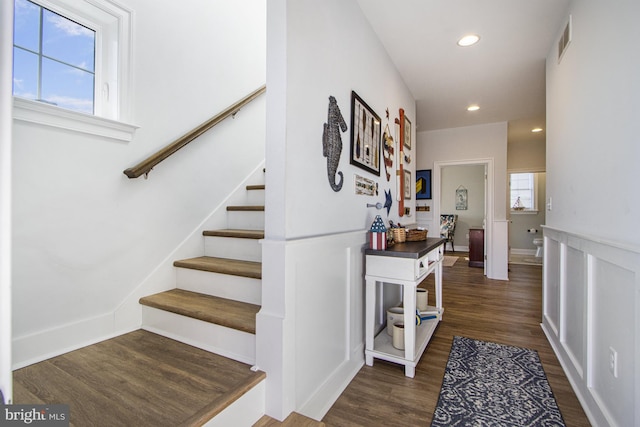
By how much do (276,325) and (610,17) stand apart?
2144 mm

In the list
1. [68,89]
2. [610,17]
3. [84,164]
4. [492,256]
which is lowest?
[492,256]

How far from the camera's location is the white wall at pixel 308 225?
4.39 ft

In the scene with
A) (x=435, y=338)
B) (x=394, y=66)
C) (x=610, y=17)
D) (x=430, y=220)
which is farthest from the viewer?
(x=430, y=220)

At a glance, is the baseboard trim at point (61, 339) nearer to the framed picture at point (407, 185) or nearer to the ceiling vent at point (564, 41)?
the framed picture at point (407, 185)

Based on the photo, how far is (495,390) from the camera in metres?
1.76

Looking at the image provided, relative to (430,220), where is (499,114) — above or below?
above

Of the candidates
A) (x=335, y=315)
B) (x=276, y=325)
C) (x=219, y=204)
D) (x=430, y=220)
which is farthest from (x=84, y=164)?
(x=430, y=220)

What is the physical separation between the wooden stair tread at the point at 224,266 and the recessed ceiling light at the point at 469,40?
2472 mm

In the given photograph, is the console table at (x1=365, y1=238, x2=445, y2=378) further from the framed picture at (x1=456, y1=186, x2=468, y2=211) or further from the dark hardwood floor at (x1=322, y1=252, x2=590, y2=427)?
the framed picture at (x1=456, y1=186, x2=468, y2=211)

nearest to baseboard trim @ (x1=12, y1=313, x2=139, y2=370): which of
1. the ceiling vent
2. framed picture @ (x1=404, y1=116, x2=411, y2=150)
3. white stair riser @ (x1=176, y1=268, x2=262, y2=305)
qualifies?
white stair riser @ (x1=176, y1=268, x2=262, y2=305)

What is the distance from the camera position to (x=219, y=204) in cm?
259

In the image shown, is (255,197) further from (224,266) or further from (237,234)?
(224,266)

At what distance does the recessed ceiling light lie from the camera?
2.46 metres

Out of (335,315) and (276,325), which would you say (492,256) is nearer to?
(335,315)
